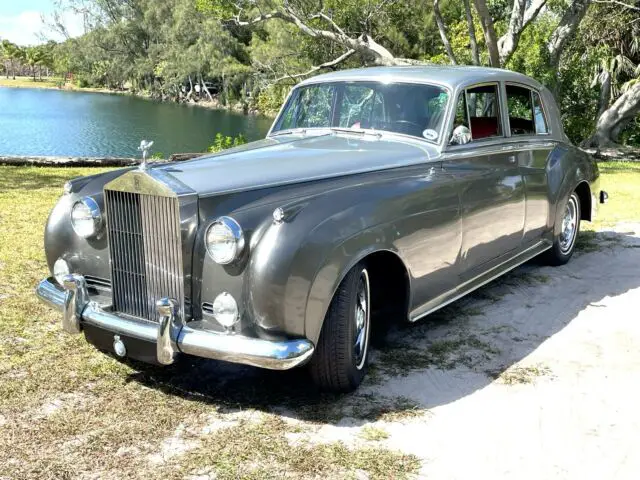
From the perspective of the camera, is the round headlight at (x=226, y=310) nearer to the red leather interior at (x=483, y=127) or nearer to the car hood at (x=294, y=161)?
the car hood at (x=294, y=161)

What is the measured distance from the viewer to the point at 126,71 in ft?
229

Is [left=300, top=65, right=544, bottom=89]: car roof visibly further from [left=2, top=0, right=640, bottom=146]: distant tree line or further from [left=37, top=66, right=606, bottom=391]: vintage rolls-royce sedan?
[left=2, top=0, right=640, bottom=146]: distant tree line

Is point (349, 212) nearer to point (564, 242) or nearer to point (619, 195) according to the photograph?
point (564, 242)

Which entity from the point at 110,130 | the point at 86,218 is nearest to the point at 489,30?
the point at 86,218

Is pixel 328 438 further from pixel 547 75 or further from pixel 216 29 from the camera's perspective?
pixel 216 29

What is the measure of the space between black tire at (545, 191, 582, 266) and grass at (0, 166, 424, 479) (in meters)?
3.34

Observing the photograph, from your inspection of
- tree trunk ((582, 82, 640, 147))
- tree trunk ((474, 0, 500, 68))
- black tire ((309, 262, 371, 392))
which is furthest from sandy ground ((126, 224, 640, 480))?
tree trunk ((582, 82, 640, 147))

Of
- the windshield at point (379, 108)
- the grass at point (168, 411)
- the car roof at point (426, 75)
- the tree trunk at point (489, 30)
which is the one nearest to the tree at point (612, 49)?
the tree trunk at point (489, 30)

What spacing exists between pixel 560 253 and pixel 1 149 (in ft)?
69.3

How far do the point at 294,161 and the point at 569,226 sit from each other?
3.85m

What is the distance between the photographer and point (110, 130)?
32500mm

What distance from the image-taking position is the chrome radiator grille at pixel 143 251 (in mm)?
3418

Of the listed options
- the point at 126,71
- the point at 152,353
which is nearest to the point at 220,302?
the point at 152,353

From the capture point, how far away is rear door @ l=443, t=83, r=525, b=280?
4.54 meters
